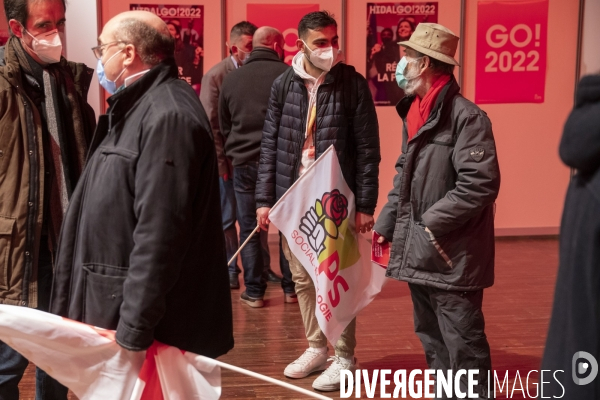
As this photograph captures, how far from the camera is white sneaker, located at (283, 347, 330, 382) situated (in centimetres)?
426

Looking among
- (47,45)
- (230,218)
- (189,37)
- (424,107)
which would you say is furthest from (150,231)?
(189,37)

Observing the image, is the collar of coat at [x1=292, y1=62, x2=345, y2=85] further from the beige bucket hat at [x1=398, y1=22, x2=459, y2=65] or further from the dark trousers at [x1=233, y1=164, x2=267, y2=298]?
the dark trousers at [x1=233, y1=164, x2=267, y2=298]

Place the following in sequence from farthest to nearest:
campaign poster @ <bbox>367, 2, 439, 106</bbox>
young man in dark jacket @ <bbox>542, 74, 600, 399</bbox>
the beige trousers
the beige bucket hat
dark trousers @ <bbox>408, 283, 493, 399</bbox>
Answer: campaign poster @ <bbox>367, 2, 439, 106</bbox> < the beige trousers < the beige bucket hat < dark trousers @ <bbox>408, 283, 493, 399</bbox> < young man in dark jacket @ <bbox>542, 74, 600, 399</bbox>

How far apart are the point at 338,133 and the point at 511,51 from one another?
4316 millimetres

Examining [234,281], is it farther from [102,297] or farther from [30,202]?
[102,297]

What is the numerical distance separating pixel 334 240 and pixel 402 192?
681mm

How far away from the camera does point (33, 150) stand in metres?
3.05

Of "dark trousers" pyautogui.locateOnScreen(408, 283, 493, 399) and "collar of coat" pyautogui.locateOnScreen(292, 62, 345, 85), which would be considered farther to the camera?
"collar of coat" pyautogui.locateOnScreen(292, 62, 345, 85)

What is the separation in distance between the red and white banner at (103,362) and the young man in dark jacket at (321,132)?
5.49 ft

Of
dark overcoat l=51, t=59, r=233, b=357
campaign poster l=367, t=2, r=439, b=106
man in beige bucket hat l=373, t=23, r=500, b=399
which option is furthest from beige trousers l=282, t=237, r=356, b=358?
campaign poster l=367, t=2, r=439, b=106

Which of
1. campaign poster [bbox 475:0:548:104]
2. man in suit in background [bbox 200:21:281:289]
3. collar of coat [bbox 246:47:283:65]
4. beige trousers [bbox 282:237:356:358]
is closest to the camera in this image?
beige trousers [bbox 282:237:356:358]

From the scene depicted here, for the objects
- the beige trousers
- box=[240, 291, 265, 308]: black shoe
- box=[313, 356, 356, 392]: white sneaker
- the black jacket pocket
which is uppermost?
the black jacket pocket

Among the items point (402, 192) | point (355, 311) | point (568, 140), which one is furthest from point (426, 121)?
point (568, 140)

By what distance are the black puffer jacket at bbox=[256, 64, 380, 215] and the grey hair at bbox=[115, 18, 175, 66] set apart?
5.14ft
